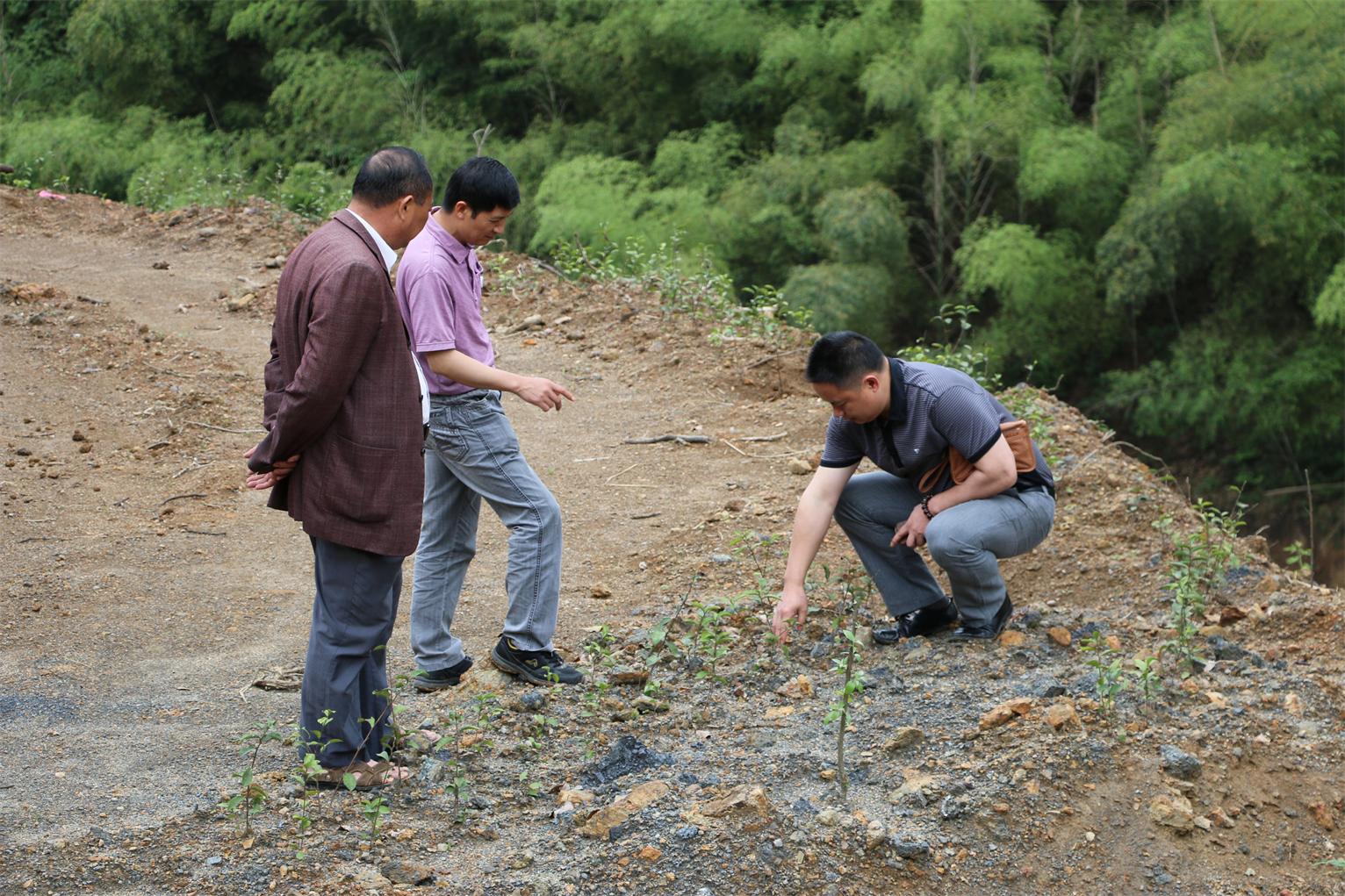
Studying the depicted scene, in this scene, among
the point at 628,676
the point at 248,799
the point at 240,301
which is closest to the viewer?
the point at 248,799

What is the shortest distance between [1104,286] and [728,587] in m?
10.1

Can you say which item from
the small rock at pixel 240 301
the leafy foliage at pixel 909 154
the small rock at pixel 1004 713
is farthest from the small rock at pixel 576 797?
the leafy foliage at pixel 909 154

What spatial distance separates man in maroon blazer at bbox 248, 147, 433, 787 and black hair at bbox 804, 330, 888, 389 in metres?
1.07

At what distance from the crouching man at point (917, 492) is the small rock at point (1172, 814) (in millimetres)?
879

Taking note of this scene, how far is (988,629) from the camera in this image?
3779 millimetres

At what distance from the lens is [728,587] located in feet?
14.7

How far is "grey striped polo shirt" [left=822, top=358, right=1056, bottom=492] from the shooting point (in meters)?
3.53

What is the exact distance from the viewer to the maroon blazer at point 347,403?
2.58 m

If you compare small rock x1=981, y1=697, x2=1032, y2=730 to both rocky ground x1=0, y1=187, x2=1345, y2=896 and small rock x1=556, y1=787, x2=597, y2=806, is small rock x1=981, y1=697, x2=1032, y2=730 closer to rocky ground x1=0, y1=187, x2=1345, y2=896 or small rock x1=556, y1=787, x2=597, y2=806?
rocky ground x1=0, y1=187, x2=1345, y2=896

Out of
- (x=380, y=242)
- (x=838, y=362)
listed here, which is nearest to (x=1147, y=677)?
(x=838, y=362)

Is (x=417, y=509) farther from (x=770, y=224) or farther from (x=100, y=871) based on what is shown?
(x=770, y=224)

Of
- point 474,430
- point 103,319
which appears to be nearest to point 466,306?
point 474,430

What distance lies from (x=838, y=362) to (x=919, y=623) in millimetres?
888

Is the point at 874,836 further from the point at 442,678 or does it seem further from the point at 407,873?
the point at 442,678
